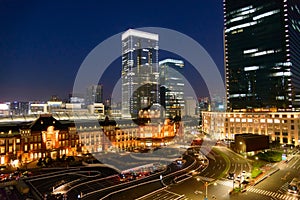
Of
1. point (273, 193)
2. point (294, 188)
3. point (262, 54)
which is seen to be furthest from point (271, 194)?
point (262, 54)

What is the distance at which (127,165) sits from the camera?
5516cm

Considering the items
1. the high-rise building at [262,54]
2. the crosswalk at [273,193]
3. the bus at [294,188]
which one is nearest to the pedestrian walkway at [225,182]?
the crosswalk at [273,193]

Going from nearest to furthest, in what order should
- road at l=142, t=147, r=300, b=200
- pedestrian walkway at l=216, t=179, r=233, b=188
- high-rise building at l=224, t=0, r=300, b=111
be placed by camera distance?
1. road at l=142, t=147, r=300, b=200
2. pedestrian walkway at l=216, t=179, r=233, b=188
3. high-rise building at l=224, t=0, r=300, b=111

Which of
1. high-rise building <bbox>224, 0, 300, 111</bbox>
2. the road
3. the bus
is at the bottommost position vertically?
the road

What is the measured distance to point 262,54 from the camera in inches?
4188

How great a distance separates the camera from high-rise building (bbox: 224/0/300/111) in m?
100

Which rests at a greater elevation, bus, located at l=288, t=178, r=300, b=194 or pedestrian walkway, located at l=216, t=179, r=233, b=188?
bus, located at l=288, t=178, r=300, b=194

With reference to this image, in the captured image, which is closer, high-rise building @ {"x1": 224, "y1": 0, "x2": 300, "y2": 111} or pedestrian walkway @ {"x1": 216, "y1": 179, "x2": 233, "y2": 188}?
pedestrian walkway @ {"x1": 216, "y1": 179, "x2": 233, "y2": 188}

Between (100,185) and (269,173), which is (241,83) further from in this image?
(100,185)

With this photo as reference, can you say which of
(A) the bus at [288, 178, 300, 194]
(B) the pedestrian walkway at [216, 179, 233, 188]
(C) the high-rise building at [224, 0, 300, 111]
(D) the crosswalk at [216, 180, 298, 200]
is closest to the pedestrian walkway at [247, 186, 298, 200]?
(D) the crosswalk at [216, 180, 298, 200]

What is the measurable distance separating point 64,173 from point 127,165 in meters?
15.6

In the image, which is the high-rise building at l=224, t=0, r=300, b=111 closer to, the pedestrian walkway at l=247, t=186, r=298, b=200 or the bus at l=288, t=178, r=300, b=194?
the bus at l=288, t=178, r=300, b=194

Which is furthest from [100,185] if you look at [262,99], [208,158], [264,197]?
[262,99]

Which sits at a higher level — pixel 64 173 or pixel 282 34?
pixel 282 34
